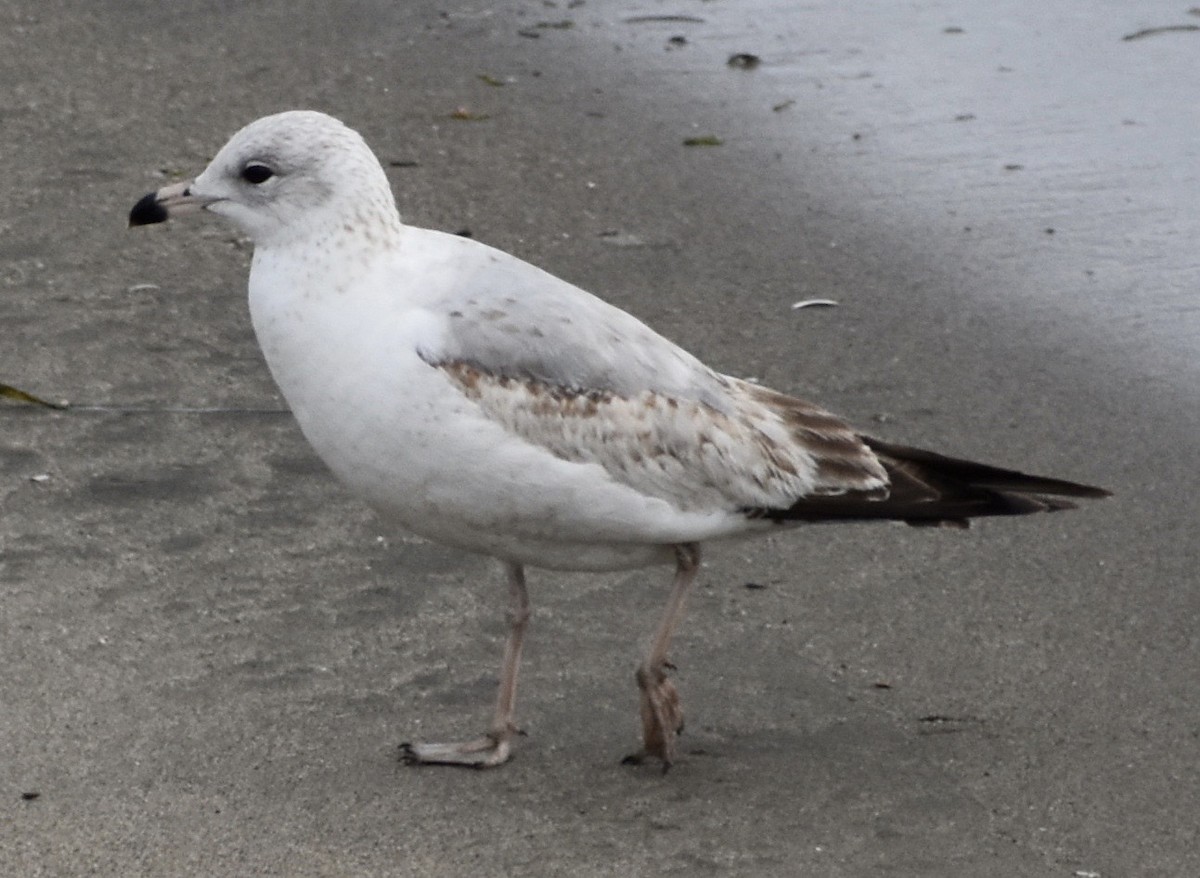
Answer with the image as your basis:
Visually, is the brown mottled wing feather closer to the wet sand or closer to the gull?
the gull

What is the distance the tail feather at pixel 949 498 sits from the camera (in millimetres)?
4867

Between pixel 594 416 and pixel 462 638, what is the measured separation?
802mm

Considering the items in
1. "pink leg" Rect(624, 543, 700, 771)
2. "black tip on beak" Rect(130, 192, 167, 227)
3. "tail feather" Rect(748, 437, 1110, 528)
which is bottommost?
"pink leg" Rect(624, 543, 700, 771)

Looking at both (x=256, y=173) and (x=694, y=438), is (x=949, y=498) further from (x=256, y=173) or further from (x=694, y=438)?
(x=256, y=173)

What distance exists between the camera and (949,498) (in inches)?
192

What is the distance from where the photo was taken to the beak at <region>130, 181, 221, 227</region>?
4820mm

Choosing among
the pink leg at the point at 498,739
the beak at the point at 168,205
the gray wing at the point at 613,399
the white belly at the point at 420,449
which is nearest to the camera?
the white belly at the point at 420,449

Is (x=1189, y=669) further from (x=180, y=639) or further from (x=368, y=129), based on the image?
(x=368, y=129)

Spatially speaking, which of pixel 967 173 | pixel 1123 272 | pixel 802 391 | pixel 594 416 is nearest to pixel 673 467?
pixel 594 416

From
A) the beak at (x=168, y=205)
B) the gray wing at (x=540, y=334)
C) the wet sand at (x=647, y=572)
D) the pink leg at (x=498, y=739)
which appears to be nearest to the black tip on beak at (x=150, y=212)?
the beak at (x=168, y=205)

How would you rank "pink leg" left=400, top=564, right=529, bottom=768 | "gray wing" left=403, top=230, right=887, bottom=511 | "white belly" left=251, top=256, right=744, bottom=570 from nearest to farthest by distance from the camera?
1. "white belly" left=251, top=256, right=744, bottom=570
2. "gray wing" left=403, top=230, right=887, bottom=511
3. "pink leg" left=400, top=564, right=529, bottom=768

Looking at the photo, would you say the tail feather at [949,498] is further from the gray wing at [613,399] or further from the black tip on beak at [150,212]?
the black tip on beak at [150,212]

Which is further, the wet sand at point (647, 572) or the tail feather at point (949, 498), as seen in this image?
the tail feather at point (949, 498)

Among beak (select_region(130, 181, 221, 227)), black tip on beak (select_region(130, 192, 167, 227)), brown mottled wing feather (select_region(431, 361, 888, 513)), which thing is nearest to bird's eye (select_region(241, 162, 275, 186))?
beak (select_region(130, 181, 221, 227))
